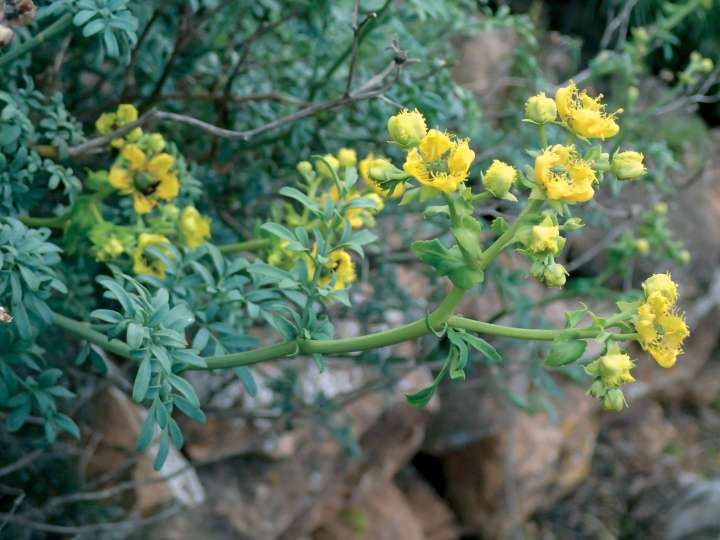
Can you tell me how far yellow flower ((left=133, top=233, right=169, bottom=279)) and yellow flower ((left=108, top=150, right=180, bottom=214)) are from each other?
0.22 feet

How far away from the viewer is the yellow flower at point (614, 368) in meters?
0.90

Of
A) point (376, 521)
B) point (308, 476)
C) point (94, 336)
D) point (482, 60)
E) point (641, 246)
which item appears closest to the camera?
point (94, 336)

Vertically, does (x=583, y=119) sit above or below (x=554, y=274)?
above

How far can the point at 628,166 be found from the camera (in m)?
0.95

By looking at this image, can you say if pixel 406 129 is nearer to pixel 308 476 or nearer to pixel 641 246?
pixel 641 246

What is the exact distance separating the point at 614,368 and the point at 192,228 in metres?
0.62

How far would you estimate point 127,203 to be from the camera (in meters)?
1.32

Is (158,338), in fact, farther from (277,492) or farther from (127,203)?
(277,492)

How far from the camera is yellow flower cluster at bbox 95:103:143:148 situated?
1.25 metres

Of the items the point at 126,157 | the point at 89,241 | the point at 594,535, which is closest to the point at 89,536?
the point at 89,241

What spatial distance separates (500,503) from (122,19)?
232cm

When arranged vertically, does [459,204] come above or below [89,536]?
above

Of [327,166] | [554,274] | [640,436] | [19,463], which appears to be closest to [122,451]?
[19,463]

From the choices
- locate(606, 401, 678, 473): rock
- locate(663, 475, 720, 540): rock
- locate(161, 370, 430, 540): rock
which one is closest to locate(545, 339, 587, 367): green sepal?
locate(161, 370, 430, 540): rock
